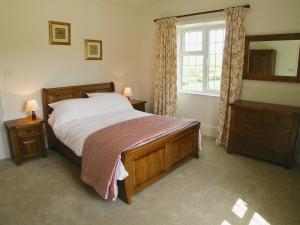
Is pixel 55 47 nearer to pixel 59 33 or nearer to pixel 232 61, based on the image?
pixel 59 33

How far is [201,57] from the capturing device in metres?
4.42

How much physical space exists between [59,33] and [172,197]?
3.06 metres

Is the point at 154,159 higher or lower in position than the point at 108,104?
lower

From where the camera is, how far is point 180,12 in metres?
4.28

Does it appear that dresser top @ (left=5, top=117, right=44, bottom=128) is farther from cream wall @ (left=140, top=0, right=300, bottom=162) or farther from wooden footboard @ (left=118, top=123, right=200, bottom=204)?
cream wall @ (left=140, top=0, right=300, bottom=162)

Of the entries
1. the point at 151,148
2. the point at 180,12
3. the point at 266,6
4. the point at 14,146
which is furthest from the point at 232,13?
the point at 14,146

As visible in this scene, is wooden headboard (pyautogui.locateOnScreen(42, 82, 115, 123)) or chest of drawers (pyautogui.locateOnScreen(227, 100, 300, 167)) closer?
chest of drawers (pyautogui.locateOnScreen(227, 100, 300, 167))

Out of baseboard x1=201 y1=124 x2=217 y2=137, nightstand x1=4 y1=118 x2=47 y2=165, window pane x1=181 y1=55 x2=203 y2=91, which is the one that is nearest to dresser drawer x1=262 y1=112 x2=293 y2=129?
baseboard x1=201 y1=124 x2=217 y2=137

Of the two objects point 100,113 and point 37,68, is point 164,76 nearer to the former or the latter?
point 100,113

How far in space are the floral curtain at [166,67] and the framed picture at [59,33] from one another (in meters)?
1.73

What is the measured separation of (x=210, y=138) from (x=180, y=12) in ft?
8.01

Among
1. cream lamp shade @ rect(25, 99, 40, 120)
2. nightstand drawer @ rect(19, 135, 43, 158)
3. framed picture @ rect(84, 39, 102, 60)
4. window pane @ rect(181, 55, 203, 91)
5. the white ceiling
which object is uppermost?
the white ceiling

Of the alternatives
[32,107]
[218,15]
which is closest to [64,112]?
[32,107]

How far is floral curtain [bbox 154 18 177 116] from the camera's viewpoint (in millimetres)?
4383
